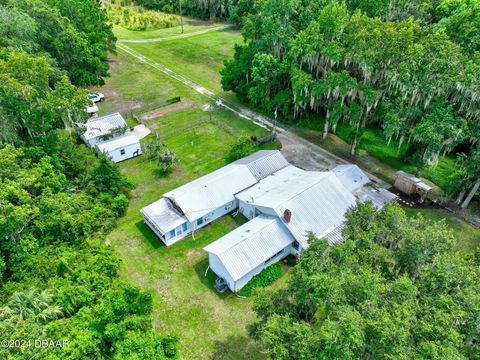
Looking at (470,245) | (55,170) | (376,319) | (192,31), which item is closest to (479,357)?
(376,319)

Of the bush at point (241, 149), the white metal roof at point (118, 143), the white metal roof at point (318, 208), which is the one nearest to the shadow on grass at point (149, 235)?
the white metal roof at point (318, 208)

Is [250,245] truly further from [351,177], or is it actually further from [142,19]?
[142,19]

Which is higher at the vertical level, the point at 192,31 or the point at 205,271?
the point at 192,31

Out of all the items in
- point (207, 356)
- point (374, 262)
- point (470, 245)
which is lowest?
point (207, 356)

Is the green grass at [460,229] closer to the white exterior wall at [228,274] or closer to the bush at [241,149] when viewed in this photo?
the white exterior wall at [228,274]

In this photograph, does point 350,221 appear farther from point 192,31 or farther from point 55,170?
point 192,31

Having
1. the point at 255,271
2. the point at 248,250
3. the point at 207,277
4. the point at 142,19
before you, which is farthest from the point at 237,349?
the point at 142,19

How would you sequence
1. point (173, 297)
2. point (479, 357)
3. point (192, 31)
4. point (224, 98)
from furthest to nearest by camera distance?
point (192, 31) < point (224, 98) < point (173, 297) < point (479, 357)
